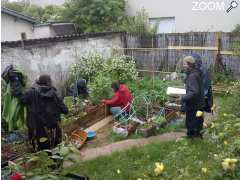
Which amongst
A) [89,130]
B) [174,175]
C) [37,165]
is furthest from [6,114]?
[174,175]

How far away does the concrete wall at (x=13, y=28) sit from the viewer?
17.5 m

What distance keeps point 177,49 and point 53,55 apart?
4.72m

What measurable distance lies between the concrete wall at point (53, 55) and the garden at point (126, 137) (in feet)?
1.17

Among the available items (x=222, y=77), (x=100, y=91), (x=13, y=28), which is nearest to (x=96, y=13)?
(x=13, y=28)

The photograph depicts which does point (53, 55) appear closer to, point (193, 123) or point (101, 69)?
point (101, 69)

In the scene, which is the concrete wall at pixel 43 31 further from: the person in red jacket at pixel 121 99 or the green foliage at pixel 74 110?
the person in red jacket at pixel 121 99

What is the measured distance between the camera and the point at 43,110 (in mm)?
6023

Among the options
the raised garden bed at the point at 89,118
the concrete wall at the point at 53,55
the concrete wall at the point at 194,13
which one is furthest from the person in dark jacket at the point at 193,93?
the concrete wall at the point at 194,13

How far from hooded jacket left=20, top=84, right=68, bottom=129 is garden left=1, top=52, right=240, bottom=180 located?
0.27m

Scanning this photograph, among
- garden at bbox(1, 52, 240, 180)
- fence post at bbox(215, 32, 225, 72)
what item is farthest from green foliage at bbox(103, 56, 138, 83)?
fence post at bbox(215, 32, 225, 72)

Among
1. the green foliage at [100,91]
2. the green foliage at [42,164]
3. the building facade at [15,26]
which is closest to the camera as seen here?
the green foliage at [42,164]

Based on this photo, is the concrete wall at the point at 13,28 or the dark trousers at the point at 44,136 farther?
the concrete wall at the point at 13,28

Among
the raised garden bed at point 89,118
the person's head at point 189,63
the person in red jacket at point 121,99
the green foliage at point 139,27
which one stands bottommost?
the raised garden bed at point 89,118

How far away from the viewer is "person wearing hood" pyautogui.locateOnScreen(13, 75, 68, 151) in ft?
19.4
